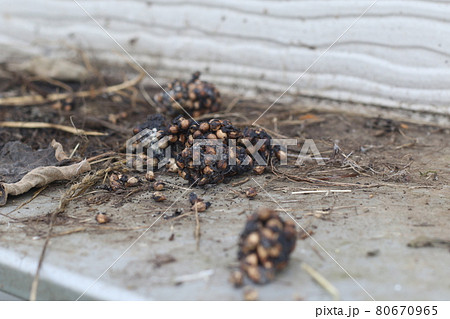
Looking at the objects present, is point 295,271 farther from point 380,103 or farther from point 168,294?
point 380,103

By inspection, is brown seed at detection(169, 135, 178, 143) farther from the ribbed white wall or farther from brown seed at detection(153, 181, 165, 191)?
the ribbed white wall

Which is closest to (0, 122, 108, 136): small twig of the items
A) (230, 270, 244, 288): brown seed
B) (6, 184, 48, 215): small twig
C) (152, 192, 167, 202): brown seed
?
(6, 184, 48, 215): small twig

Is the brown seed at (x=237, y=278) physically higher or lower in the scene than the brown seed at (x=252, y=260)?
lower

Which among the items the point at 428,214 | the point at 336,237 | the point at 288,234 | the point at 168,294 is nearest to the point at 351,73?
the point at 428,214

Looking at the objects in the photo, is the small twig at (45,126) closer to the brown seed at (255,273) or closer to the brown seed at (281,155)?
the brown seed at (281,155)

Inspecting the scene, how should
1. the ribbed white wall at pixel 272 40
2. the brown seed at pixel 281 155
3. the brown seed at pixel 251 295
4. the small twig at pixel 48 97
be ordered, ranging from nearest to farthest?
the brown seed at pixel 251 295 < the brown seed at pixel 281 155 < the ribbed white wall at pixel 272 40 < the small twig at pixel 48 97

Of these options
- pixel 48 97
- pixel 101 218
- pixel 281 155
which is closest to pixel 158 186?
pixel 101 218

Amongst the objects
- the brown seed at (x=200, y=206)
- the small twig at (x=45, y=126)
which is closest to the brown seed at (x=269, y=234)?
the brown seed at (x=200, y=206)
